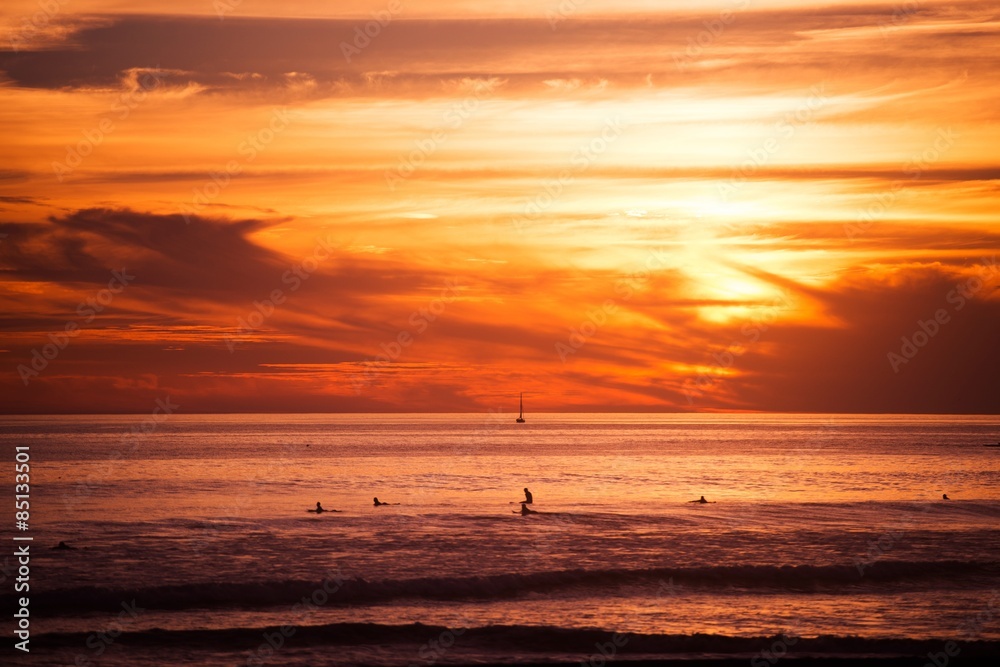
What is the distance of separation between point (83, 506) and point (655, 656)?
165 ft

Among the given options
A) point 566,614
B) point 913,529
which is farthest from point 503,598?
point 913,529

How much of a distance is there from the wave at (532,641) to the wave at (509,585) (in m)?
4.36

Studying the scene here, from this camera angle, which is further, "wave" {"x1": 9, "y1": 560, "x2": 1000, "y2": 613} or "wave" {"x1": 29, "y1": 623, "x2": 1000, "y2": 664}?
"wave" {"x1": 9, "y1": 560, "x2": 1000, "y2": 613}

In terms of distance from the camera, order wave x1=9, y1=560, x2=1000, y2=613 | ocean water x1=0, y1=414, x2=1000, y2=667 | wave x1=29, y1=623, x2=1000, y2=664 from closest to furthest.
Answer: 1. wave x1=29, y1=623, x2=1000, y2=664
2. ocean water x1=0, y1=414, x2=1000, y2=667
3. wave x1=9, y1=560, x2=1000, y2=613

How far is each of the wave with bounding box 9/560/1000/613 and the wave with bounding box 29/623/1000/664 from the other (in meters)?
4.36

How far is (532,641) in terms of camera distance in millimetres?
27734

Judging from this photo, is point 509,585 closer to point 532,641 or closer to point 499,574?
point 499,574

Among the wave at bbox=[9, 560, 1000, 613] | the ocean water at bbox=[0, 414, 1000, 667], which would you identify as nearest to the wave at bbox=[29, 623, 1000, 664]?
the ocean water at bbox=[0, 414, 1000, 667]

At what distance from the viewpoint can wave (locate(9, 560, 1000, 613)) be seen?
32906 mm

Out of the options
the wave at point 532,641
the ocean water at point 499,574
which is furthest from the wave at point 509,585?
the wave at point 532,641

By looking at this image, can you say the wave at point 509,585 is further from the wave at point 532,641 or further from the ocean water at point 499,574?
the wave at point 532,641

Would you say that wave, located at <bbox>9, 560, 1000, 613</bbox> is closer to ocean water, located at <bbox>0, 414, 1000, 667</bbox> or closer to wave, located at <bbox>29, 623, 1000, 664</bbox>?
ocean water, located at <bbox>0, 414, 1000, 667</bbox>

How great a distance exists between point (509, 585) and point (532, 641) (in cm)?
774

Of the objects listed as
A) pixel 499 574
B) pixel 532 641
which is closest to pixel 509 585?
pixel 499 574
